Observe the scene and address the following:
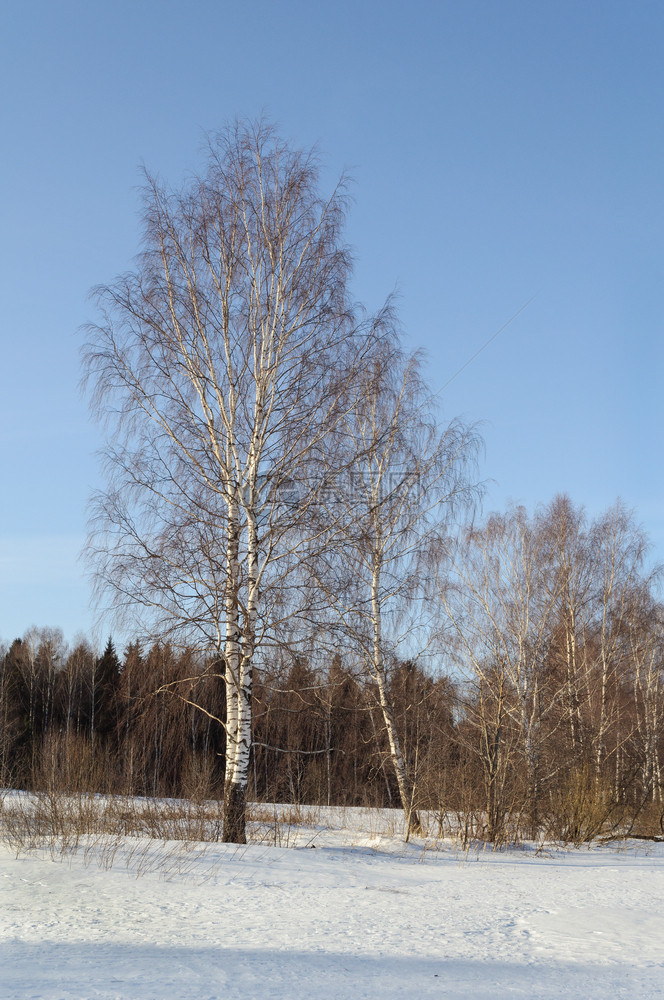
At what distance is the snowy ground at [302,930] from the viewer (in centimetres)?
433

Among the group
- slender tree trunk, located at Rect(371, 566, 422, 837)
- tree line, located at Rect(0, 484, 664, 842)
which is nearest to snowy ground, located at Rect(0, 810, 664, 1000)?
tree line, located at Rect(0, 484, 664, 842)

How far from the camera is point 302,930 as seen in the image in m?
5.75

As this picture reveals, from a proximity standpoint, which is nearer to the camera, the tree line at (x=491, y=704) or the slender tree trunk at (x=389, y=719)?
the tree line at (x=491, y=704)

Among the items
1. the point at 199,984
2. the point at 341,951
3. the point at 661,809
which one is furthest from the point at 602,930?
the point at 661,809

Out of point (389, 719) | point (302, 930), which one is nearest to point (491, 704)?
point (389, 719)

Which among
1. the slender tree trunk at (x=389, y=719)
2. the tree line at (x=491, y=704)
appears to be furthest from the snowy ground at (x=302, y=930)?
the slender tree trunk at (x=389, y=719)

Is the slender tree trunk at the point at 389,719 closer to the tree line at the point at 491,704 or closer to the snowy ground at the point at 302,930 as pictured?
the tree line at the point at 491,704

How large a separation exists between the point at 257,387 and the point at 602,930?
27.6 feet

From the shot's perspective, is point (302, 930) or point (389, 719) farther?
point (389, 719)

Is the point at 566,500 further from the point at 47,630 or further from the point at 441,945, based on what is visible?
the point at 47,630

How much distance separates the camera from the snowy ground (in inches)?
171

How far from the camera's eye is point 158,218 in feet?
41.8

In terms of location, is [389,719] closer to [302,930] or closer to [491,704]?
[491,704]

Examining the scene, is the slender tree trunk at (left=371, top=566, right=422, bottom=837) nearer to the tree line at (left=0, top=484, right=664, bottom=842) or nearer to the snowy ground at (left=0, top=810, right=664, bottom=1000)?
the tree line at (left=0, top=484, right=664, bottom=842)
